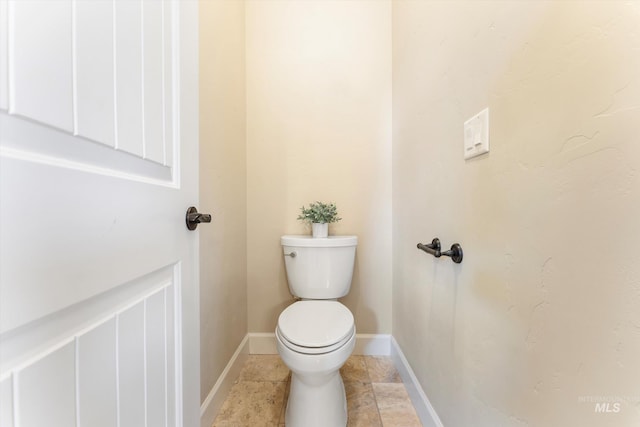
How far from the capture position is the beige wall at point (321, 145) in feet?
5.27

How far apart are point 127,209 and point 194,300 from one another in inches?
13.4

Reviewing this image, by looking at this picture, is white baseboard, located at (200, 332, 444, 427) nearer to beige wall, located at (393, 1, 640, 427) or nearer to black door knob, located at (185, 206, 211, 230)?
beige wall, located at (393, 1, 640, 427)

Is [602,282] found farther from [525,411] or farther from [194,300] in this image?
[194,300]

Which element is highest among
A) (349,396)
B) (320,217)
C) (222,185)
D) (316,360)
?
(222,185)

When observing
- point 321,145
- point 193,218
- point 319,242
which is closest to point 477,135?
point 193,218

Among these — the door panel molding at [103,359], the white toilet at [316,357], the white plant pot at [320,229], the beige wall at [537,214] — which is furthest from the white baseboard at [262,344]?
the door panel molding at [103,359]

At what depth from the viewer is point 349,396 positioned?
125 centimetres

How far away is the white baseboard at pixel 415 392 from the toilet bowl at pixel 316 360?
1.01 ft

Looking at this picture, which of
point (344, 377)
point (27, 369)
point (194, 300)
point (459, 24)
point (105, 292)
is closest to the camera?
point (27, 369)

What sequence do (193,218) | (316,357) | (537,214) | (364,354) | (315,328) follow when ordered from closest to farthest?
1. (537,214)
2. (193,218)
3. (316,357)
4. (315,328)
5. (364,354)

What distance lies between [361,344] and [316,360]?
777mm

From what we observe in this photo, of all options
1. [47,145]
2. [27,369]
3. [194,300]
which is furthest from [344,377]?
[47,145]

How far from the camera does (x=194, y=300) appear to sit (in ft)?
2.24

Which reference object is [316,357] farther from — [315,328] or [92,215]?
[92,215]
